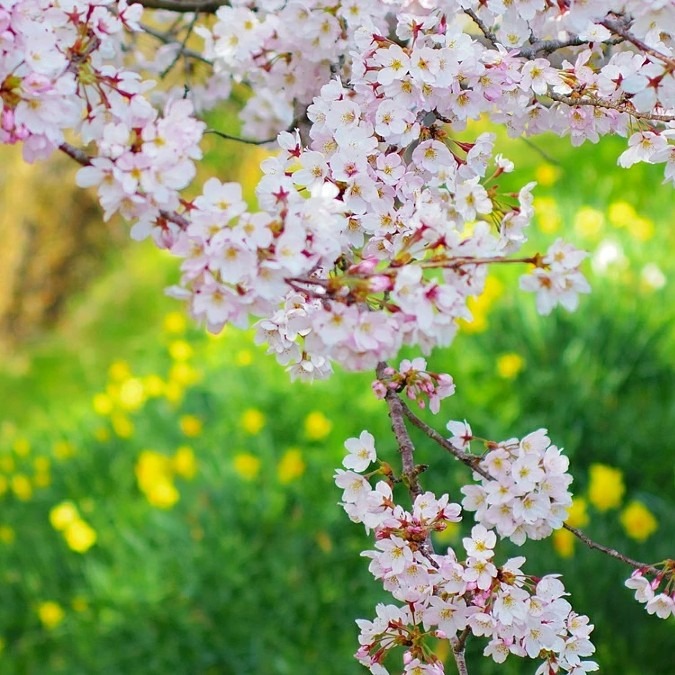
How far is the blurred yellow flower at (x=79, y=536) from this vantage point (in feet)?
11.1

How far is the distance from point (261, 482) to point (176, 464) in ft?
1.21

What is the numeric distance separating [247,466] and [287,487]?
0.16 metres

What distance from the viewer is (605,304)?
379 centimetres

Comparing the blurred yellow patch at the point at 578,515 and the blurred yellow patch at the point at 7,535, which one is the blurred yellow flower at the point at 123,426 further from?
the blurred yellow patch at the point at 578,515

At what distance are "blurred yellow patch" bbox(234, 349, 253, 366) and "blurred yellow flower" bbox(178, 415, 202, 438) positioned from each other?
0.41m

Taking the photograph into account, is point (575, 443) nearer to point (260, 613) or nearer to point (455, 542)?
point (455, 542)

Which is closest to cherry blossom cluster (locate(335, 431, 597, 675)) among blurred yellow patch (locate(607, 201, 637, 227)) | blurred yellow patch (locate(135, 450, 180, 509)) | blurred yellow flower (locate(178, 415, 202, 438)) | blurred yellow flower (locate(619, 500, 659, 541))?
blurred yellow flower (locate(619, 500, 659, 541))

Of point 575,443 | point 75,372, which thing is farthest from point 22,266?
point 575,443

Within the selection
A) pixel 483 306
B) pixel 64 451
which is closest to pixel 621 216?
pixel 483 306

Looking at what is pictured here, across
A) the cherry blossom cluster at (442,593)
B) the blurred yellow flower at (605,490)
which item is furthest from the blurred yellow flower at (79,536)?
the cherry blossom cluster at (442,593)

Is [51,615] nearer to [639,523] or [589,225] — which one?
[639,523]

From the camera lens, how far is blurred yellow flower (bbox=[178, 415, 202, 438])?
147 inches

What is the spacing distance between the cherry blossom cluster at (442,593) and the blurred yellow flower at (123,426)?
9.73 ft

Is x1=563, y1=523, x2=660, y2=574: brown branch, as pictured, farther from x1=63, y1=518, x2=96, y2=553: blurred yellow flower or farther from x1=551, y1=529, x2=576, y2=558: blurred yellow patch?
x1=63, y1=518, x2=96, y2=553: blurred yellow flower
